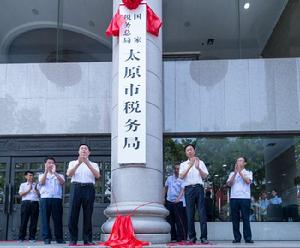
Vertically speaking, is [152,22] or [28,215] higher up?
[152,22]

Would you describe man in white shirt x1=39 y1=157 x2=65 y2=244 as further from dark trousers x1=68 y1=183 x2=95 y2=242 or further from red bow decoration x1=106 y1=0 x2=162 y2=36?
red bow decoration x1=106 y1=0 x2=162 y2=36

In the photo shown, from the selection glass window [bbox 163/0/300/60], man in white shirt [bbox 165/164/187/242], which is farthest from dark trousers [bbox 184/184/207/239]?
glass window [bbox 163/0/300/60]

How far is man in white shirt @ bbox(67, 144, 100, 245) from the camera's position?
8727 mm

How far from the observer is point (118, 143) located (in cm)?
915

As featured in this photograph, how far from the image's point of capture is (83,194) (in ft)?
29.1

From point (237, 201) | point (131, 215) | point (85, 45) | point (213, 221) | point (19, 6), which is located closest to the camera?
point (131, 215)

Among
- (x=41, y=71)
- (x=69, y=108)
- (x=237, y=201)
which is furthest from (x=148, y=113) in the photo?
(x=41, y=71)

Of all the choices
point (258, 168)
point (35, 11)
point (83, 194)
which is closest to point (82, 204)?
point (83, 194)

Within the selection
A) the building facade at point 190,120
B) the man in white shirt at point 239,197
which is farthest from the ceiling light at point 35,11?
the man in white shirt at point 239,197

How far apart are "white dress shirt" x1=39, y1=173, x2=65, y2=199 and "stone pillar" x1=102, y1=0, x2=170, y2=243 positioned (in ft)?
4.06

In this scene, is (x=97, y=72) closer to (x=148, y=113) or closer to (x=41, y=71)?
(x=41, y=71)

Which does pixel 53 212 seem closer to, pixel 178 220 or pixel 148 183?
pixel 148 183

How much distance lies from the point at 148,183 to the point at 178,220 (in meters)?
1.75

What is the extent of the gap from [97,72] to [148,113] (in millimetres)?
3653
